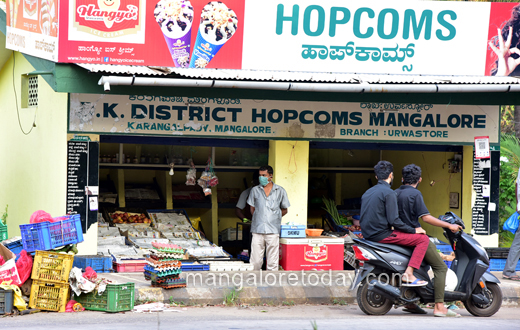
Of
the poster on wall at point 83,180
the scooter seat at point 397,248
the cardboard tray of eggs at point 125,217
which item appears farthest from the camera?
the cardboard tray of eggs at point 125,217

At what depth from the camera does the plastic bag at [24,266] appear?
757 centimetres

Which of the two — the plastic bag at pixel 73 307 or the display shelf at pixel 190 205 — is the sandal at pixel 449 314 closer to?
the plastic bag at pixel 73 307

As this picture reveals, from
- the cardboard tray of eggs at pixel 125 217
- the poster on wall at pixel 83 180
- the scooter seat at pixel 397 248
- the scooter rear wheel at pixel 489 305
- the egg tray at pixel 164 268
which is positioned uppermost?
the poster on wall at pixel 83 180

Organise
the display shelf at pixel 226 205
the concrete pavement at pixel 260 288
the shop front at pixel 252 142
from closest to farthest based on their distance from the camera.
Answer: the concrete pavement at pixel 260 288, the shop front at pixel 252 142, the display shelf at pixel 226 205

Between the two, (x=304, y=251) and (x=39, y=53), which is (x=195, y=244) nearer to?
(x=304, y=251)

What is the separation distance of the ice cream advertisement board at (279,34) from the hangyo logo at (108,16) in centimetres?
1

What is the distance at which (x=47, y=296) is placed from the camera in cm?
750

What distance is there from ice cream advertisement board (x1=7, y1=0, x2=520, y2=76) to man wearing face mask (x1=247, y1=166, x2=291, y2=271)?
5.97 ft

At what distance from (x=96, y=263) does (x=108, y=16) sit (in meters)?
3.58

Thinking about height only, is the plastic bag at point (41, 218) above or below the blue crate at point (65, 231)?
above

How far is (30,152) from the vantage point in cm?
1143

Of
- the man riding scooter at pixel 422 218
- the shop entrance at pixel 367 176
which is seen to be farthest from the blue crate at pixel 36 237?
the shop entrance at pixel 367 176

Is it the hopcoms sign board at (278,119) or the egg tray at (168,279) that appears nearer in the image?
the egg tray at (168,279)

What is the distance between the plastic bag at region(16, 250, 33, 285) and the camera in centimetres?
757
